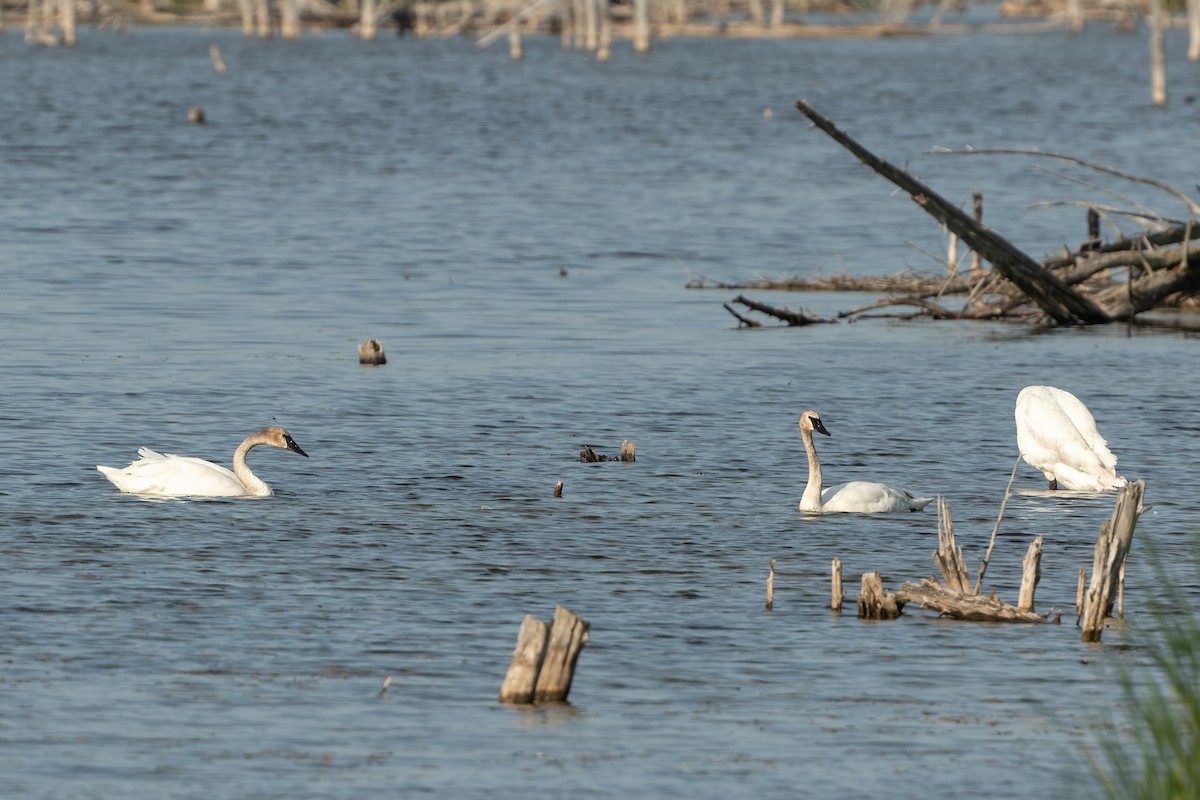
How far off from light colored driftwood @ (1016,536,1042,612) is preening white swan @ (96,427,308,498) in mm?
5687

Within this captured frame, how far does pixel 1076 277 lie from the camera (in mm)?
24391

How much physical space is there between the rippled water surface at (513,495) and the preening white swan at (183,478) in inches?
5.3

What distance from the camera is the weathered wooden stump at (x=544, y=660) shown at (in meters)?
9.82

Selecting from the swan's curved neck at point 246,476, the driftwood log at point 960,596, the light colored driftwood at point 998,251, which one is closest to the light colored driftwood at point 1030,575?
the driftwood log at point 960,596

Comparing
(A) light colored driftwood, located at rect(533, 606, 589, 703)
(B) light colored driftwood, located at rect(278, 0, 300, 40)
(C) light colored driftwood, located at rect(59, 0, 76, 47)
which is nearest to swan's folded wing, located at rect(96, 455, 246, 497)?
(A) light colored driftwood, located at rect(533, 606, 589, 703)

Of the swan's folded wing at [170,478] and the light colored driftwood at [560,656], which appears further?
the swan's folded wing at [170,478]

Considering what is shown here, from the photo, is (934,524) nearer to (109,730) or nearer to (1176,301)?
(109,730)

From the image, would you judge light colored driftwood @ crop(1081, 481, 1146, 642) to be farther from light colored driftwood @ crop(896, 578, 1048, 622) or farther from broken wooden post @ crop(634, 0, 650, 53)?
broken wooden post @ crop(634, 0, 650, 53)

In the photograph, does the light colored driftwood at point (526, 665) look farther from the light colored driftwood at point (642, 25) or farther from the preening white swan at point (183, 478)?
the light colored driftwood at point (642, 25)

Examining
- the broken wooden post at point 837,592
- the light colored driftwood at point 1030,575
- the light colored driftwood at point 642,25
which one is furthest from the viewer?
the light colored driftwood at point 642,25

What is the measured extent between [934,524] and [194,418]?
22.3ft

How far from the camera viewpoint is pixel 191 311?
25.7 meters

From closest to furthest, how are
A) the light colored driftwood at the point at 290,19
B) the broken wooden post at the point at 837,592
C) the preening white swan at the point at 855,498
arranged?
1. the broken wooden post at the point at 837,592
2. the preening white swan at the point at 855,498
3. the light colored driftwood at the point at 290,19

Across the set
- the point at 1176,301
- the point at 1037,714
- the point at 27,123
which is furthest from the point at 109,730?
the point at 27,123
